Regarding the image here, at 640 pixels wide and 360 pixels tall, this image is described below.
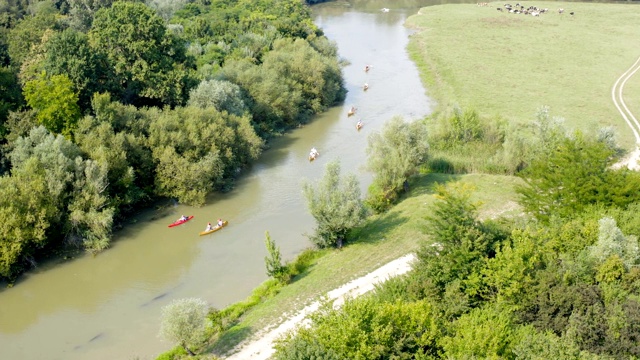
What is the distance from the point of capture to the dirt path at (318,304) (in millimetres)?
25469

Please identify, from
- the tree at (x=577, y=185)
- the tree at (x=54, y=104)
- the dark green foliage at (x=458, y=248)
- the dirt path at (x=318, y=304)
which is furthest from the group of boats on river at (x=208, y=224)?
the tree at (x=577, y=185)

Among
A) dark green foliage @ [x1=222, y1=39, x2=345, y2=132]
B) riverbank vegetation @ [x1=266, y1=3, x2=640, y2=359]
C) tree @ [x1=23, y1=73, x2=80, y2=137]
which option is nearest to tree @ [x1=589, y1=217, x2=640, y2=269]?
riverbank vegetation @ [x1=266, y1=3, x2=640, y2=359]

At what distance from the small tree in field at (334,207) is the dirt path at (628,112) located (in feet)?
66.2

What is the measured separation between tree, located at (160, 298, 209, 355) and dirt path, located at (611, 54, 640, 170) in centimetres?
3046

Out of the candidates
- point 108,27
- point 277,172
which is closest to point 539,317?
point 277,172

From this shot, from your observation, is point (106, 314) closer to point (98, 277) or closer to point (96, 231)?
point (98, 277)

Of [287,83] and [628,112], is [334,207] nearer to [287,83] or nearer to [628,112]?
[287,83]

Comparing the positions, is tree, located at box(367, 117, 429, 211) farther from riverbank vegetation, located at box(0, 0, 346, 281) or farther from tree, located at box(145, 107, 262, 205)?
riverbank vegetation, located at box(0, 0, 346, 281)

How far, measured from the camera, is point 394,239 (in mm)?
34250

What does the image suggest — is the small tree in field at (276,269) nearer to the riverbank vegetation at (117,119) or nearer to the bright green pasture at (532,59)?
the riverbank vegetation at (117,119)

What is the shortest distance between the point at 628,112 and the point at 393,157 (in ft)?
95.9

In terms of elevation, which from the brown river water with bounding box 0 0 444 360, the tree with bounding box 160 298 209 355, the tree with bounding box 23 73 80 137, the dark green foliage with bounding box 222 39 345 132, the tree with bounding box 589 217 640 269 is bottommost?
the brown river water with bounding box 0 0 444 360

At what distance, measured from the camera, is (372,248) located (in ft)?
110

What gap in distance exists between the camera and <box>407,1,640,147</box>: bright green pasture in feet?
190
